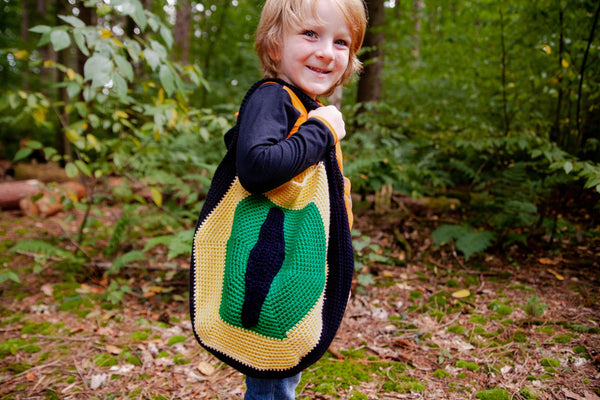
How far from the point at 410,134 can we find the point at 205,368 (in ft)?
13.9

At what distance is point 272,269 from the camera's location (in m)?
1.10

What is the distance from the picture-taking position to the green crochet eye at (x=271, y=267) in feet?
3.56

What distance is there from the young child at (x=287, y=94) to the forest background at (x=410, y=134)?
100cm

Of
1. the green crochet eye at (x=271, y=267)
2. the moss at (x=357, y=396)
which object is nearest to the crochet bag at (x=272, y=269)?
the green crochet eye at (x=271, y=267)

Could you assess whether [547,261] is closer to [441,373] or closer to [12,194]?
[441,373]

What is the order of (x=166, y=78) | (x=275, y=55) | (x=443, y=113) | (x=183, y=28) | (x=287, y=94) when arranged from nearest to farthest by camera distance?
(x=287, y=94) → (x=275, y=55) → (x=166, y=78) → (x=443, y=113) → (x=183, y=28)

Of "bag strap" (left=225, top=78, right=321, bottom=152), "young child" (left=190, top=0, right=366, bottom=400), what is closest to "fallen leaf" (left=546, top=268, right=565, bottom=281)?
"young child" (left=190, top=0, right=366, bottom=400)

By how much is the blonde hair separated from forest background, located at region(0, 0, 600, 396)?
915 millimetres

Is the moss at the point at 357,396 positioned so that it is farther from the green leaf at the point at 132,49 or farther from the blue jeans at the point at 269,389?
the green leaf at the point at 132,49

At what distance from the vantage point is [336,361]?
2.24 m

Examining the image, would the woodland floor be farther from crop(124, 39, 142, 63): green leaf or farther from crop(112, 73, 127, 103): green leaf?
crop(124, 39, 142, 63): green leaf

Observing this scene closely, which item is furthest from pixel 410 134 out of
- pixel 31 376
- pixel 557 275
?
pixel 31 376

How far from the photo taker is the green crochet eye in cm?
108

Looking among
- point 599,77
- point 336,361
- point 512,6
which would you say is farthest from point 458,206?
point 336,361
